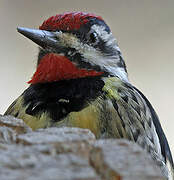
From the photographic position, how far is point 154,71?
118 inches

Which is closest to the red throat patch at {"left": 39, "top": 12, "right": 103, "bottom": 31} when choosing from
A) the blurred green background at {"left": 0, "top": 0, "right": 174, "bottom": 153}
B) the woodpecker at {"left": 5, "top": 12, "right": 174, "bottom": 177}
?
the woodpecker at {"left": 5, "top": 12, "right": 174, "bottom": 177}

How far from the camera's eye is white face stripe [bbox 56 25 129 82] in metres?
1.23

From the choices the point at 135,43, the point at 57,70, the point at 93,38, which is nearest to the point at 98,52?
the point at 93,38

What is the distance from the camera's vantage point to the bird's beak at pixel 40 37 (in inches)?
47.0

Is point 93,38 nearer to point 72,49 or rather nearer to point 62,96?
point 72,49

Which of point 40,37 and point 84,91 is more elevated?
point 40,37

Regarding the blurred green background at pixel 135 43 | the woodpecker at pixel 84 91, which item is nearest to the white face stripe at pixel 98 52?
the woodpecker at pixel 84 91

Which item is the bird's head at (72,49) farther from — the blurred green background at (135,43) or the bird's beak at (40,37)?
the blurred green background at (135,43)

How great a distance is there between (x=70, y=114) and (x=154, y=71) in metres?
2.04

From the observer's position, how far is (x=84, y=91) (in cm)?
110

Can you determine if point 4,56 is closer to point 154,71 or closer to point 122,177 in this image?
point 154,71

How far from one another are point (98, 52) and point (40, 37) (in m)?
0.19

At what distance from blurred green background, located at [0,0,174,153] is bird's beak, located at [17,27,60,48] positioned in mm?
1738

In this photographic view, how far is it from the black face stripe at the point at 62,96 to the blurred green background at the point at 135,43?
5.89ft
